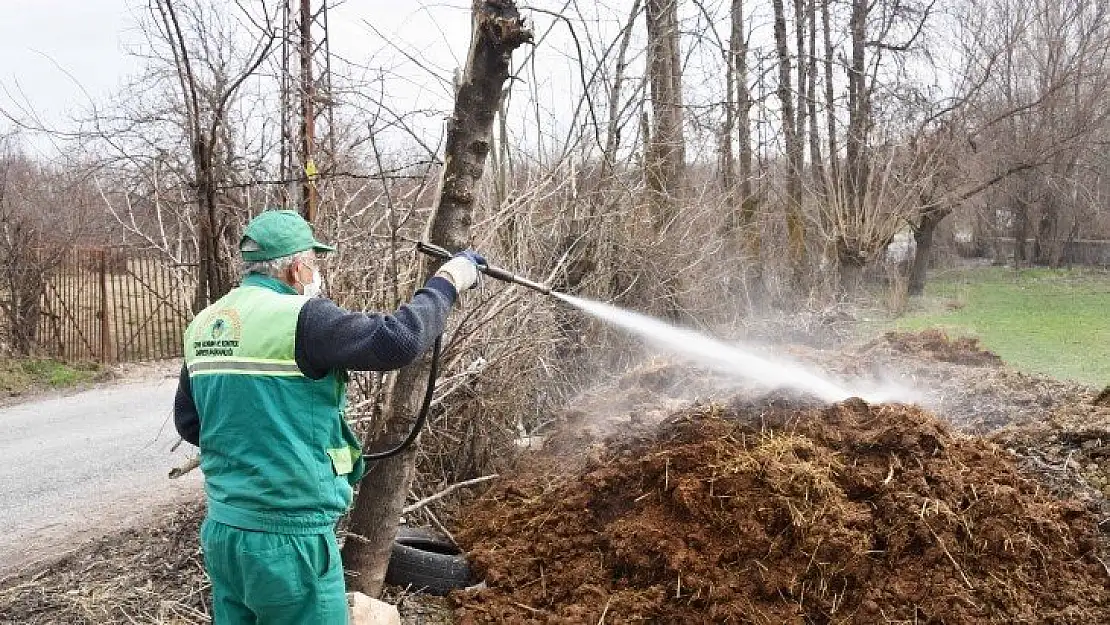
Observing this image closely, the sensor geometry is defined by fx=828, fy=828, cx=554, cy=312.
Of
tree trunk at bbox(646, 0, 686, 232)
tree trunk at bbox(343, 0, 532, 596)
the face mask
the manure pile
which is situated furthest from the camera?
tree trunk at bbox(646, 0, 686, 232)

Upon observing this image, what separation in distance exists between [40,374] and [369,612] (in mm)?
11434

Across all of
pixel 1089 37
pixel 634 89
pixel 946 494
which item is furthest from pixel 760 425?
pixel 1089 37

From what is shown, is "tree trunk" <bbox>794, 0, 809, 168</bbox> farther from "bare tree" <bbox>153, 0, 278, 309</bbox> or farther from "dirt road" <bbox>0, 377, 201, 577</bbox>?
"bare tree" <bbox>153, 0, 278, 309</bbox>

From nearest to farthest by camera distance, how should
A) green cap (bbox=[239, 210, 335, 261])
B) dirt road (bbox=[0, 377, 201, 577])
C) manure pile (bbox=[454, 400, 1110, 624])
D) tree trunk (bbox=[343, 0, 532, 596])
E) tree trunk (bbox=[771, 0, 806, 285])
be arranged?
green cap (bbox=[239, 210, 335, 261]) < tree trunk (bbox=[343, 0, 532, 596]) < manure pile (bbox=[454, 400, 1110, 624]) < dirt road (bbox=[0, 377, 201, 577]) < tree trunk (bbox=[771, 0, 806, 285])

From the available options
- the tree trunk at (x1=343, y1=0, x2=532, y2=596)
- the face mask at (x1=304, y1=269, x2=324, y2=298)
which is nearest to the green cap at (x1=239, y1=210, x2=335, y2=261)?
the face mask at (x1=304, y1=269, x2=324, y2=298)

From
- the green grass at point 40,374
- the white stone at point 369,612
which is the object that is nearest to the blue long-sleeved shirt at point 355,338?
the white stone at point 369,612

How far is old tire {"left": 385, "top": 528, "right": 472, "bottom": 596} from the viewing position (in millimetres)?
4617

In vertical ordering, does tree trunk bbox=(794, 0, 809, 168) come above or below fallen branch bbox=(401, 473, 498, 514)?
above

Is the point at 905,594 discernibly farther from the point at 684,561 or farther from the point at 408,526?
the point at 408,526

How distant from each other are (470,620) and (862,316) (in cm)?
1368

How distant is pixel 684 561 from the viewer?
14.4ft

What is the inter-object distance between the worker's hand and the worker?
214 millimetres

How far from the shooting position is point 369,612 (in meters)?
3.76

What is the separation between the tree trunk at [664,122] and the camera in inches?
420
